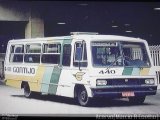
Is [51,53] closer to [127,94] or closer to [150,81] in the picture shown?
[127,94]

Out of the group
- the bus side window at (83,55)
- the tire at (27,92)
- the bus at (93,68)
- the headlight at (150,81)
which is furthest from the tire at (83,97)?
the tire at (27,92)

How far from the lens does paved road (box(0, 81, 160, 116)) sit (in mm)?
9961

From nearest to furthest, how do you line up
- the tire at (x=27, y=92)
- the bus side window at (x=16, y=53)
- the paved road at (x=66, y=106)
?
the paved road at (x=66, y=106)
the tire at (x=27, y=92)
the bus side window at (x=16, y=53)

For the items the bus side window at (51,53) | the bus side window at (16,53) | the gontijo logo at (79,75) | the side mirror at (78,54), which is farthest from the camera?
the bus side window at (16,53)

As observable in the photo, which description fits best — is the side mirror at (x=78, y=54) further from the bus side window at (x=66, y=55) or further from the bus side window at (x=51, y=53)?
the bus side window at (x=51, y=53)

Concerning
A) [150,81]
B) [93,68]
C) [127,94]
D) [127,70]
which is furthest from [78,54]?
[150,81]

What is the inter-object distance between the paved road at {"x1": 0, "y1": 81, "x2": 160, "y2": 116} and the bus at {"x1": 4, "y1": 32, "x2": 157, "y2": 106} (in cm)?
24

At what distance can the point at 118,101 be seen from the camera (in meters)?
11.0

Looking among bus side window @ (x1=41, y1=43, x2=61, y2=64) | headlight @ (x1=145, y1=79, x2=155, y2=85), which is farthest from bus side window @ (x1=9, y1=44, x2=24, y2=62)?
headlight @ (x1=145, y1=79, x2=155, y2=85)

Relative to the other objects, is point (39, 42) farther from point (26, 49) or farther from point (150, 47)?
point (150, 47)

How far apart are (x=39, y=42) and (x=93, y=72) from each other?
2331 millimetres

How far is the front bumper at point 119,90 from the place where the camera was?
32.3 feet

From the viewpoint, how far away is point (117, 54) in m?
10.4

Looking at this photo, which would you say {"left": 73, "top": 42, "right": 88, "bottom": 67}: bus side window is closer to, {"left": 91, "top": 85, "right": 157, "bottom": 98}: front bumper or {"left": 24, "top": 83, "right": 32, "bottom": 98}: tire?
{"left": 91, "top": 85, "right": 157, "bottom": 98}: front bumper
